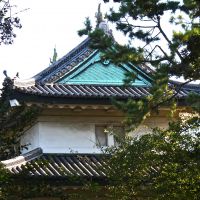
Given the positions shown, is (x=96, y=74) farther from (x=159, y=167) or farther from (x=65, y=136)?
(x=159, y=167)

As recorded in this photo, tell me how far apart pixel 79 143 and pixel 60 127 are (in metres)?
→ 0.67

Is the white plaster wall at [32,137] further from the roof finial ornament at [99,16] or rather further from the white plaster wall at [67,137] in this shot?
the roof finial ornament at [99,16]

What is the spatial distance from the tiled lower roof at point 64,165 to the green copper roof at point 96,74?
7.51 ft

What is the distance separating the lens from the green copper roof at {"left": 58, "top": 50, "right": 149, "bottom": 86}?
1577 cm

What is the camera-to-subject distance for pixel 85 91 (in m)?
15.1

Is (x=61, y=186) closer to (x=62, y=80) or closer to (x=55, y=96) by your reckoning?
(x=55, y=96)

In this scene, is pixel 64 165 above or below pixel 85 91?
below

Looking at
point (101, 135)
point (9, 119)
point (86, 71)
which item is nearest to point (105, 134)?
point (101, 135)

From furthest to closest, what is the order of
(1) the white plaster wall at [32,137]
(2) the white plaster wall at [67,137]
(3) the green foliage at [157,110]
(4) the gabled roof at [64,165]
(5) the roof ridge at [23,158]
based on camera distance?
(1) the white plaster wall at [32,137] → (2) the white plaster wall at [67,137] → (5) the roof ridge at [23,158] → (4) the gabled roof at [64,165] → (3) the green foliage at [157,110]

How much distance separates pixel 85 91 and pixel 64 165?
2374 mm

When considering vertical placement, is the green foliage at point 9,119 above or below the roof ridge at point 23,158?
above

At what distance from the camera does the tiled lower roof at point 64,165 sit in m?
12.6

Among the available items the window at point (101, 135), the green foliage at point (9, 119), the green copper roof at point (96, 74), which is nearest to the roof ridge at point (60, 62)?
the green copper roof at point (96, 74)

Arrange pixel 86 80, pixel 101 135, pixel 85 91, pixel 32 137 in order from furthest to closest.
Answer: pixel 86 80, pixel 101 135, pixel 32 137, pixel 85 91
